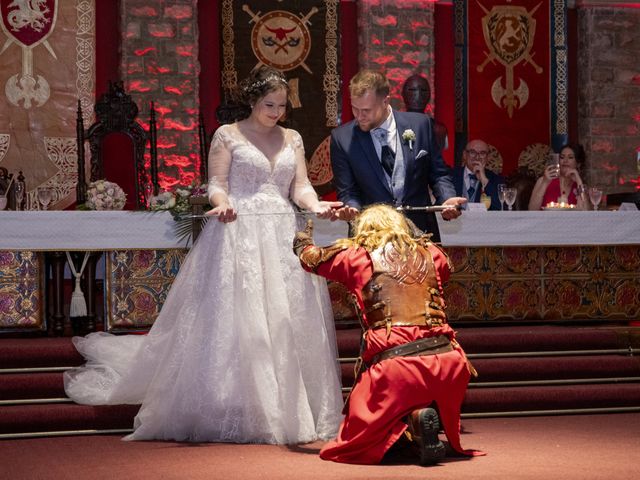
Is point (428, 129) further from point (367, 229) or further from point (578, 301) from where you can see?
point (578, 301)

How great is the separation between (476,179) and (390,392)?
4288mm

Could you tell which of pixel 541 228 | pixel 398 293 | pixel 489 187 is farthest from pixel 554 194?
pixel 398 293

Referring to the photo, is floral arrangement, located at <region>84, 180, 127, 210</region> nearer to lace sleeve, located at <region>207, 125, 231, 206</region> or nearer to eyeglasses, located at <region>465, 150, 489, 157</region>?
lace sleeve, located at <region>207, 125, 231, 206</region>

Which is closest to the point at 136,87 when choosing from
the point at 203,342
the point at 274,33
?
the point at 274,33

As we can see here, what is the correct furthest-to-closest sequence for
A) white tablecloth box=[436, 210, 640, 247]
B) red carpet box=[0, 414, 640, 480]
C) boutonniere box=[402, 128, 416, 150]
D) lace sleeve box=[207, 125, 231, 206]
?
white tablecloth box=[436, 210, 640, 247] < lace sleeve box=[207, 125, 231, 206] < boutonniere box=[402, 128, 416, 150] < red carpet box=[0, 414, 640, 480]

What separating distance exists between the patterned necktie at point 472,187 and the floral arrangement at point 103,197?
2.97 metres

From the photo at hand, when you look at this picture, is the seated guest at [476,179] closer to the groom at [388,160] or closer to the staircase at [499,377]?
the staircase at [499,377]

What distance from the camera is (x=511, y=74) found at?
1191 cm

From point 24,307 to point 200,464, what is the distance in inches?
113

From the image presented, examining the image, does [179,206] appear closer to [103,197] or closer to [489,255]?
[103,197]

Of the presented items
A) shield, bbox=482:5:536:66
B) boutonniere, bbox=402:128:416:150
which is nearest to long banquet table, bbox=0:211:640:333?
boutonniere, bbox=402:128:416:150

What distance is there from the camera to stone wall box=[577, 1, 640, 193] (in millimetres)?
11984

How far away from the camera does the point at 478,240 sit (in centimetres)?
769

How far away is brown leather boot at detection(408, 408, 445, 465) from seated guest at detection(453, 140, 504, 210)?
410 centimetres
